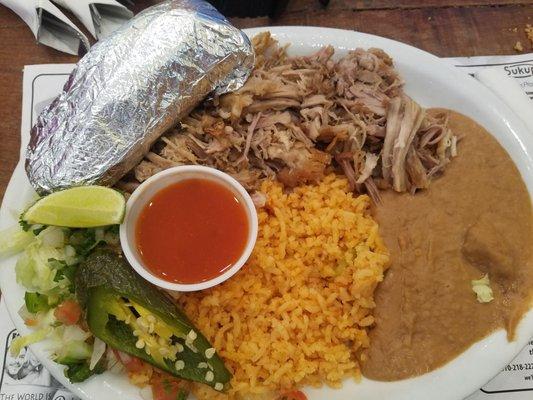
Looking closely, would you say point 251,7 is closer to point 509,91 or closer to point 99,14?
point 99,14

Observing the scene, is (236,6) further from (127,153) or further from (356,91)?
(127,153)

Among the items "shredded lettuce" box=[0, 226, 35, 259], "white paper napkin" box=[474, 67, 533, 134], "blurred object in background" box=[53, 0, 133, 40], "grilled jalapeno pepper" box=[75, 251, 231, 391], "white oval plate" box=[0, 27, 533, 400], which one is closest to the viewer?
"grilled jalapeno pepper" box=[75, 251, 231, 391]

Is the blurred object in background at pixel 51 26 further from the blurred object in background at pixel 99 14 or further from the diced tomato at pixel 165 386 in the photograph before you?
the diced tomato at pixel 165 386

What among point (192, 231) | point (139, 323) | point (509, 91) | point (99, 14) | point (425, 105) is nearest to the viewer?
point (139, 323)

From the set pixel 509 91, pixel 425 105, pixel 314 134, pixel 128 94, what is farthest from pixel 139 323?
pixel 509 91

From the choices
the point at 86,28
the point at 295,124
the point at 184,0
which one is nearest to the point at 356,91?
the point at 295,124

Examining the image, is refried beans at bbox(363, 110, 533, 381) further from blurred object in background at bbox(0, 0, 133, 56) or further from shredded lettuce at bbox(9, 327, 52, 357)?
blurred object in background at bbox(0, 0, 133, 56)

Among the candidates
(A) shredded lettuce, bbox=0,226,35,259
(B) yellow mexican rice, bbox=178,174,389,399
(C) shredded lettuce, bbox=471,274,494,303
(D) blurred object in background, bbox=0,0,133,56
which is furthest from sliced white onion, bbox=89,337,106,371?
(D) blurred object in background, bbox=0,0,133,56
